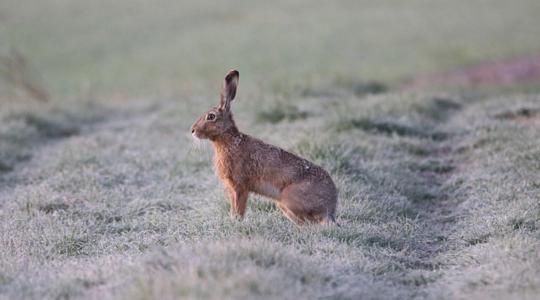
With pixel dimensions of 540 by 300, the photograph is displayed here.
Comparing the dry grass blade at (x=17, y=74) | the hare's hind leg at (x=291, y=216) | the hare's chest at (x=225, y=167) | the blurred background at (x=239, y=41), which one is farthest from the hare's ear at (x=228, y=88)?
the dry grass blade at (x=17, y=74)

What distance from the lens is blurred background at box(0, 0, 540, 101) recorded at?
1088 inches

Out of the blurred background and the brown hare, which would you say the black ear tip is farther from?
the blurred background

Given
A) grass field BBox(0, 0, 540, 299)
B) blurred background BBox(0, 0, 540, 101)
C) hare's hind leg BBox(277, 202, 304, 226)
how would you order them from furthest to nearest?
1. blurred background BBox(0, 0, 540, 101)
2. hare's hind leg BBox(277, 202, 304, 226)
3. grass field BBox(0, 0, 540, 299)

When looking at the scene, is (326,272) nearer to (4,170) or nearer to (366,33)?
(4,170)

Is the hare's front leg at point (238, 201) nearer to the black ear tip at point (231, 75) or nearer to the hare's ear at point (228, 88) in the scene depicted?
the hare's ear at point (228, 88)

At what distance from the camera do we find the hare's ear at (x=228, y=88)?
24.3 feet

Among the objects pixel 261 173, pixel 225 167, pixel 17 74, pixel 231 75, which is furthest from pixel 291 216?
pixel 17 74

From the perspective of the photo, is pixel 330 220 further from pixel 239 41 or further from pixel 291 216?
pixel 239 41

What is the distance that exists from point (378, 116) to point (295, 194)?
668 cm

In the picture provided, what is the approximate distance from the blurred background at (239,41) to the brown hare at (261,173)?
44.6ft

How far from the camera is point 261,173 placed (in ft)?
24.5

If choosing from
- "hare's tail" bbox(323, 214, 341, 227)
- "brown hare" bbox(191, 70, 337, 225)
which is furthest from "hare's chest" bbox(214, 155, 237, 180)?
"hare's tail" bbox(323, 214, 341, 227)

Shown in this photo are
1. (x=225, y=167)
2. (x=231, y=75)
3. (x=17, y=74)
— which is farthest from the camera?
(x=17, y=74)

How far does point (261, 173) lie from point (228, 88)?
3.12ft
